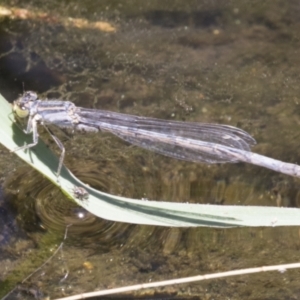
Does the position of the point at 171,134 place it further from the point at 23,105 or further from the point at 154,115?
the point at 23,105

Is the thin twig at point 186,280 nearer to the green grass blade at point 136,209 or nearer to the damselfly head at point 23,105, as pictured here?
the green grass blade at point 136,209

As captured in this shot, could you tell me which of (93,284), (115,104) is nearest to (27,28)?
(115,104)

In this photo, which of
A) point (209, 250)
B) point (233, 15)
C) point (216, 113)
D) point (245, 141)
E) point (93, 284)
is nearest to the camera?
point (93, 284)

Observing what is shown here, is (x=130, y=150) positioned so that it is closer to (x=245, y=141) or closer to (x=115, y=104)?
(x=115, y=104)

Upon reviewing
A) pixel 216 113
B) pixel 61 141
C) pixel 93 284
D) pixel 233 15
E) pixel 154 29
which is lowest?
pixel 93 284

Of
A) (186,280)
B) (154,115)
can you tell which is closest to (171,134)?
(154,115)

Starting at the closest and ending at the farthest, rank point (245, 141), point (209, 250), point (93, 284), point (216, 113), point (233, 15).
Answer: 1. point (93, 284)
2. point (209, 250)
3. point (245, 141)
4. point (216, 113)
5. point (233, 15)
